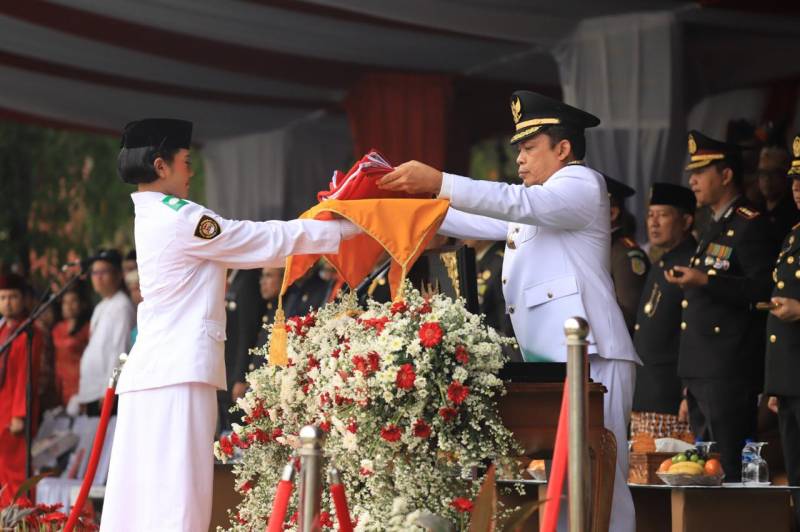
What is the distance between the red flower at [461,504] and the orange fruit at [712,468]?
5.17ft

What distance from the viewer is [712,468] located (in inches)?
207

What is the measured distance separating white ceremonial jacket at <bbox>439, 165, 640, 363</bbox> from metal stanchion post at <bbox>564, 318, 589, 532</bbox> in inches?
34.3

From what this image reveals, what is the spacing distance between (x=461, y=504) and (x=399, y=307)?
0.65 meters

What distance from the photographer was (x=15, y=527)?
5.31 meters

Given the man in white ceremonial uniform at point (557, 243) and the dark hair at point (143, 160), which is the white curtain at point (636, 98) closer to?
the man in white ceremonial uniform at point (557, 243)

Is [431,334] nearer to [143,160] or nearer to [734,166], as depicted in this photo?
[143,160]

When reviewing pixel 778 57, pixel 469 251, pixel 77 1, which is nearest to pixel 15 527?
pixel 469 251

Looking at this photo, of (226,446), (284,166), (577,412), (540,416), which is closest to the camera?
(577,412)

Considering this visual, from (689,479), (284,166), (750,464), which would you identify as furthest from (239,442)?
(284,166)

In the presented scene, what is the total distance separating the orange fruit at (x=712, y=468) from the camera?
5.23m

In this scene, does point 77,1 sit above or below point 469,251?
above

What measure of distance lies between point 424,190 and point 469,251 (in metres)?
0.27

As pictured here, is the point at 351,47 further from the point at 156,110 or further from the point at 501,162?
the point at 501,162

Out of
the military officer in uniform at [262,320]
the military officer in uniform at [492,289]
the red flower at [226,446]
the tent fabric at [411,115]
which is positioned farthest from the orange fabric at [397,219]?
the tent fabric at [411,115]
